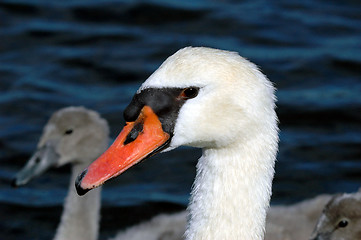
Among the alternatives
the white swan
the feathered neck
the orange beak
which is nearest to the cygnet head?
the white swan

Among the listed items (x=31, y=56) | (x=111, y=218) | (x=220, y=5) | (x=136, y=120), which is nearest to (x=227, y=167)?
(x=136, y=120)

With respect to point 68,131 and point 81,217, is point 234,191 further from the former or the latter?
point 68,131

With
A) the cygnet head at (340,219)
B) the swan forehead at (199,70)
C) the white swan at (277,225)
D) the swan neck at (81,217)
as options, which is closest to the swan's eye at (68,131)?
the swan neck at (81,217)

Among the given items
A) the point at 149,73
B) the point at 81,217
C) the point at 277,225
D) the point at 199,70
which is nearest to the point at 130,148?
the point at 199,70

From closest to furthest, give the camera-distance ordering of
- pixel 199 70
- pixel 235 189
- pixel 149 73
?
pixel 199 70 < pixel 235 189 < pixel 149 73

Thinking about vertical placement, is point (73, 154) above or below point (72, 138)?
below

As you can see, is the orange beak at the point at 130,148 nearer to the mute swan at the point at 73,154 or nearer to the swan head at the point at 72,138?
the mute swan at the point at 73,154

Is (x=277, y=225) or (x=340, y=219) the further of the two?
(x=277, y=225)

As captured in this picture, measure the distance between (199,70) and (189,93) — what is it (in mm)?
128

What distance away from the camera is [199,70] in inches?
164

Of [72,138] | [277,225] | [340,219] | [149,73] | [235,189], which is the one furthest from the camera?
[149,73]

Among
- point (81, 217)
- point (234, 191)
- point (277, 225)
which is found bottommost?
point (81, 217)

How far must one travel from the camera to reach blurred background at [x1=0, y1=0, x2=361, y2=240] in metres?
8.74

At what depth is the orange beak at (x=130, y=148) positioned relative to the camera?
4.18m
